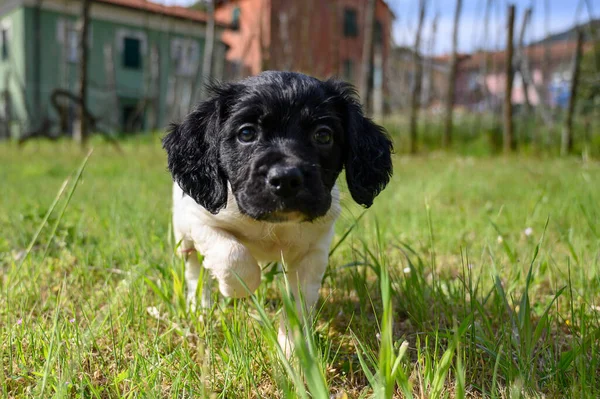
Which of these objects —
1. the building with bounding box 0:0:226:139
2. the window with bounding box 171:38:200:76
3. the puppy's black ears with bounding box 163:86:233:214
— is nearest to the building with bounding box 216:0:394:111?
the window with bounding box 171:38:200:76

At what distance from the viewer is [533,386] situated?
162 cm

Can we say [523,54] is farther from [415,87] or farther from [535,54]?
[535,54]

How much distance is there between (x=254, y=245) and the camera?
237cm

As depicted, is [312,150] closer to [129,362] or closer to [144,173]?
[129,362]

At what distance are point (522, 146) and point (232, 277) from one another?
11.1 m

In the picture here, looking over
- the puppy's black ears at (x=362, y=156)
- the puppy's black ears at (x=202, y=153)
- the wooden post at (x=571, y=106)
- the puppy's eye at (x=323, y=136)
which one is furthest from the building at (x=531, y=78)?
the puppy's black ears at (x=202, y=153)

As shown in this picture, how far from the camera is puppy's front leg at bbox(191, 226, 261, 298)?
2111 millimetres

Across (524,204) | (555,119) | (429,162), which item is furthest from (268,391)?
(555,119)

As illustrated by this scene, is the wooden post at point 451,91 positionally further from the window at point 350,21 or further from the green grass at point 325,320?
the window at point 350,21

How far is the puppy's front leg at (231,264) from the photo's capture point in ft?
6.93

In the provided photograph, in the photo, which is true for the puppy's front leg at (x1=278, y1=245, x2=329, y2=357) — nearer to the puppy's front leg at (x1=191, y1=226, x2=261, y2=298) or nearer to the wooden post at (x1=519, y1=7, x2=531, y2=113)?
the puppy's front leg at (x1=191, y1=226, x2=261, y2=298)

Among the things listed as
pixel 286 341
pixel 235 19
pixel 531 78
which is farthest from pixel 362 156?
pixel 235 19

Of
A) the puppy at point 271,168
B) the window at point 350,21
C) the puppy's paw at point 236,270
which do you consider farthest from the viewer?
the window at point 350,21

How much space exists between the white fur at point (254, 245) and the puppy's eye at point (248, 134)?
0.93 feet
